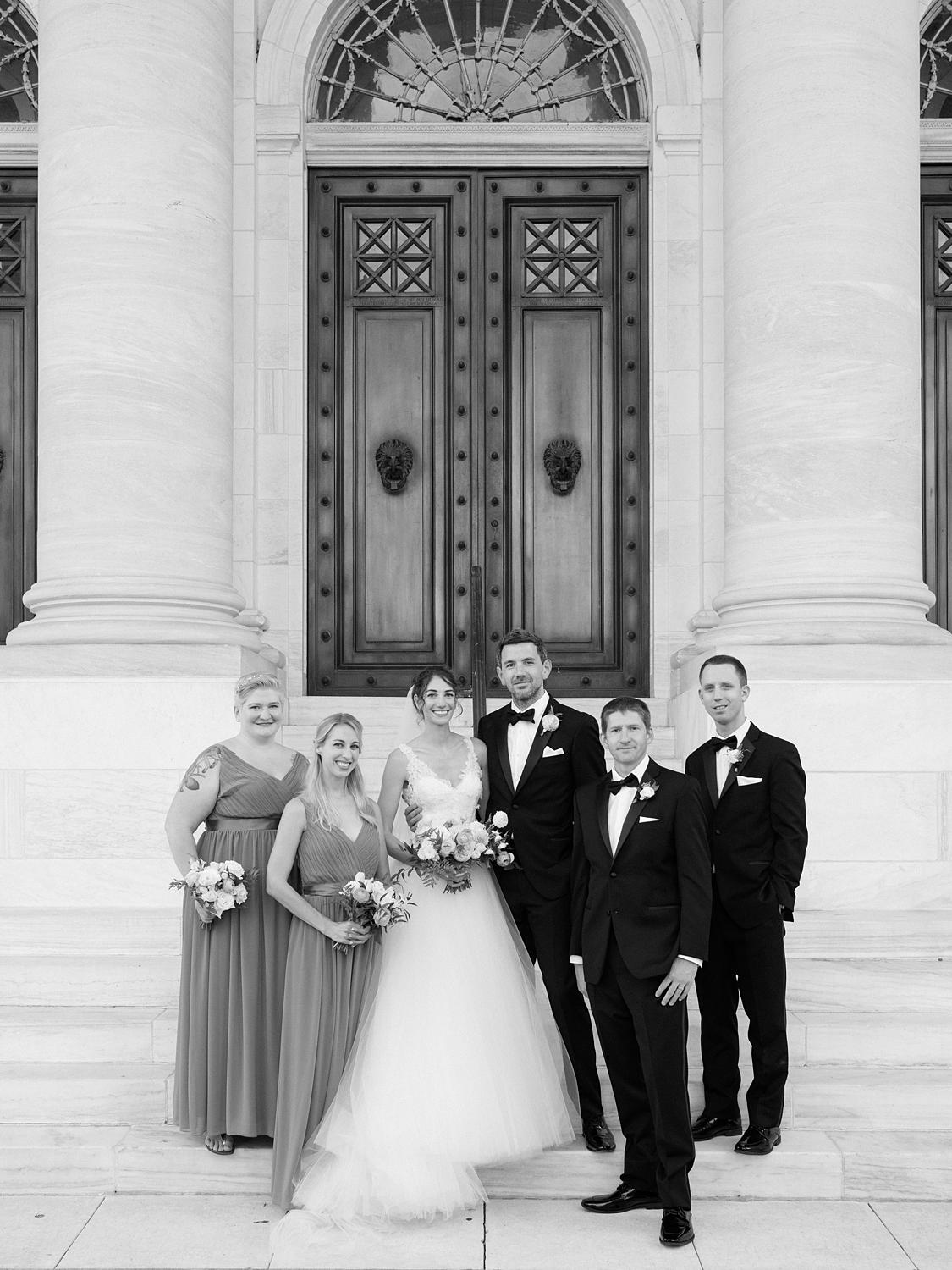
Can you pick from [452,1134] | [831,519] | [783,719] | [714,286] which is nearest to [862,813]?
[783,719]

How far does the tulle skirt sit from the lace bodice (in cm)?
28

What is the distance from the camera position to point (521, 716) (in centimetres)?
605

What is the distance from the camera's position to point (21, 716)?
Result: 843 centimetres

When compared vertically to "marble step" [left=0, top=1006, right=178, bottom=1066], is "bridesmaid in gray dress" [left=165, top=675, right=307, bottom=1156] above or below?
above

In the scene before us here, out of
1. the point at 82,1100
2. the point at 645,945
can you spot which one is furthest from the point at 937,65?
the point at 82,1100

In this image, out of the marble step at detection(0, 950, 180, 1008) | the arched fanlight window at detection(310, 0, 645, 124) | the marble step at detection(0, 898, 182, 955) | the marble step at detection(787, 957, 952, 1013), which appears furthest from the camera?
the arched fanlight window at detection(310, 0, 645, 124)

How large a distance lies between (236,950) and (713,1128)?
7.21 ft

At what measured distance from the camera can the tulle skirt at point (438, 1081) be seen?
5.25 meters

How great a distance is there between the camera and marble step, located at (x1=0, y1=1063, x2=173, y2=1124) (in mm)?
6090

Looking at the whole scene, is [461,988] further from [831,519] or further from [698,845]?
[831,519]

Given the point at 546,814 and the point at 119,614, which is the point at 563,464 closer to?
the point at 119,614

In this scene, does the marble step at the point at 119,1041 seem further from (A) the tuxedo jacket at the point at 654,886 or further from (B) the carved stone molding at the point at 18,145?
(B) the carved stone molding at the point at 18,145

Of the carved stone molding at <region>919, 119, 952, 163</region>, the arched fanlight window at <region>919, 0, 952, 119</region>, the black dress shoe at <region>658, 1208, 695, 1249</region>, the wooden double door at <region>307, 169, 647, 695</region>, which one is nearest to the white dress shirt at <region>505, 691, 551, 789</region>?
the black dress shoe at <region>658, 1208, 695, 1249</region>

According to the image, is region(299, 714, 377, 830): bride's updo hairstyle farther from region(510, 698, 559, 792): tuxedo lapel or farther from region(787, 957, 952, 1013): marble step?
region(787, 957, 952, 1013): marble step
